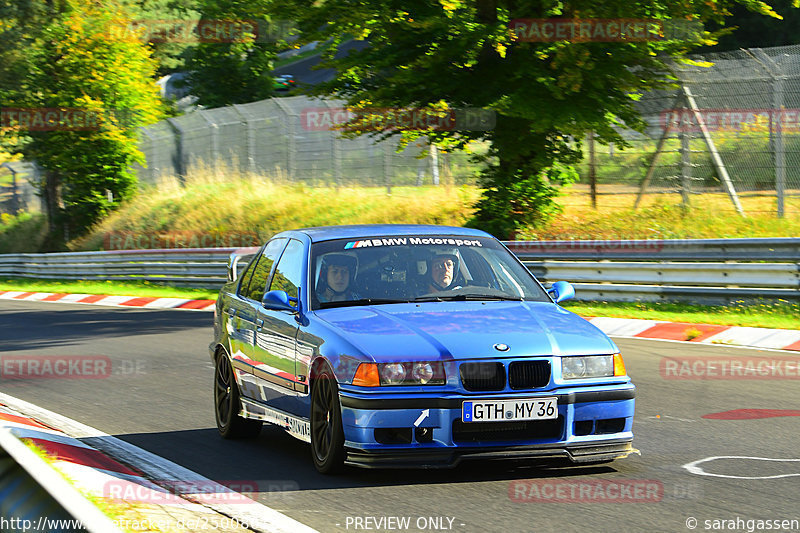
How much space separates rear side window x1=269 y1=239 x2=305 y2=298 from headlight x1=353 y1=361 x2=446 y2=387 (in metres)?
1.39

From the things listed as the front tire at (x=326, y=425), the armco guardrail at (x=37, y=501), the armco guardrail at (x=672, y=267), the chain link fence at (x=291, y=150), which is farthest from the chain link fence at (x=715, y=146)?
the armco guardrail at (x=37, y=501)

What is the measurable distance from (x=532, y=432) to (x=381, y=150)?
70.3 feet

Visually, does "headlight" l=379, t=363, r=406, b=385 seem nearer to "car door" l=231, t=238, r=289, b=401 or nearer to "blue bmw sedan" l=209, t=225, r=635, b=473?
"blue bmw sedan" l=209, t=225, r=635, b=473

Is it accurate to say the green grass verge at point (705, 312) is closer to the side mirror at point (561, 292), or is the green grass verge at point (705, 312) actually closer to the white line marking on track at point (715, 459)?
the side mirror at point (561, 292)

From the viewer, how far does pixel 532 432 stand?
6.16m

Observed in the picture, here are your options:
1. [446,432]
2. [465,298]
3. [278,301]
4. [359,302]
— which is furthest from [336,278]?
[446,432]

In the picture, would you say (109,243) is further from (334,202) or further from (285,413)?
(285,413)

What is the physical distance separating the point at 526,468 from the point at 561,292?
1445mm

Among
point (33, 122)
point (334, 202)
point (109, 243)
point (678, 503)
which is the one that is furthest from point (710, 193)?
point (33, 122)

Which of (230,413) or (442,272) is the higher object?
(442,272)

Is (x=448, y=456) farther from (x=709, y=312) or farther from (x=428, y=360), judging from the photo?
(x=709, y=312)

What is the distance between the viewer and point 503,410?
6062 millimetres

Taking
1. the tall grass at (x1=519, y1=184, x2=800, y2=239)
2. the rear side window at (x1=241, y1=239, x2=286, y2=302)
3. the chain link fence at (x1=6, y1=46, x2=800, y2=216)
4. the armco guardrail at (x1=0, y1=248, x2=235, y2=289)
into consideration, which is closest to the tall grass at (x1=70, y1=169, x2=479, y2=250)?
the chain link fence at (x1=6, y1=46, x2=800, y2=216)

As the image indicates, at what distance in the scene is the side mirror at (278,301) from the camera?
7.14 meters
